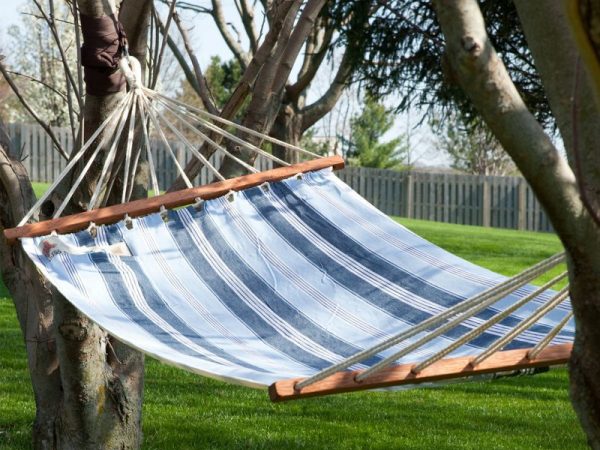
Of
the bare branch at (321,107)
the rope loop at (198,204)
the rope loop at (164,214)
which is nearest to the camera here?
the rope loop at (164,214)

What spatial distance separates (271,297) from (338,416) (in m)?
1.25

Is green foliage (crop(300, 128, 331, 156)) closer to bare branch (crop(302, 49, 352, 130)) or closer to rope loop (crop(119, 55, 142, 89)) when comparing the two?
bare branch (crop(302, 49, 352, 130))

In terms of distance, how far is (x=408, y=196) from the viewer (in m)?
15.9

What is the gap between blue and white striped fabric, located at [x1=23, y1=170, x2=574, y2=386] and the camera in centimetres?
224

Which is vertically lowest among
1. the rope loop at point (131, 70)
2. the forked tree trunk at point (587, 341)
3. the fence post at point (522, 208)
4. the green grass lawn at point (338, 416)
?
the green grass lawn at point (338, 416)

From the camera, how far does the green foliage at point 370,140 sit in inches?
910

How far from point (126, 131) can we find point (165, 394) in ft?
5.35

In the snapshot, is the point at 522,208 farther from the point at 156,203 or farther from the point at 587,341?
the point at 587,341

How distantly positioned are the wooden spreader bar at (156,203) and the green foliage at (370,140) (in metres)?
19.8

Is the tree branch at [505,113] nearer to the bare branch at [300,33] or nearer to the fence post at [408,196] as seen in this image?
the bare branch at [300,33]

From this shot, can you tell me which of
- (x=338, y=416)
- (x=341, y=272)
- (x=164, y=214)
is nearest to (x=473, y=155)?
(x=338, y=416)

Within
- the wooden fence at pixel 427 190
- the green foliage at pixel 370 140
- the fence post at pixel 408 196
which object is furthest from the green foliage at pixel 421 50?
the green foliage at pixel 370 140

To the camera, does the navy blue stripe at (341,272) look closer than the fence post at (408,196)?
Yes

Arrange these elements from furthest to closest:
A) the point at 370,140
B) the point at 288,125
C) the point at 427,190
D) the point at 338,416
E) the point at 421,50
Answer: the point at 370,140 → the point at 427,190 → the point at 288,125 → the point at 421,50 → the point at 338,416
